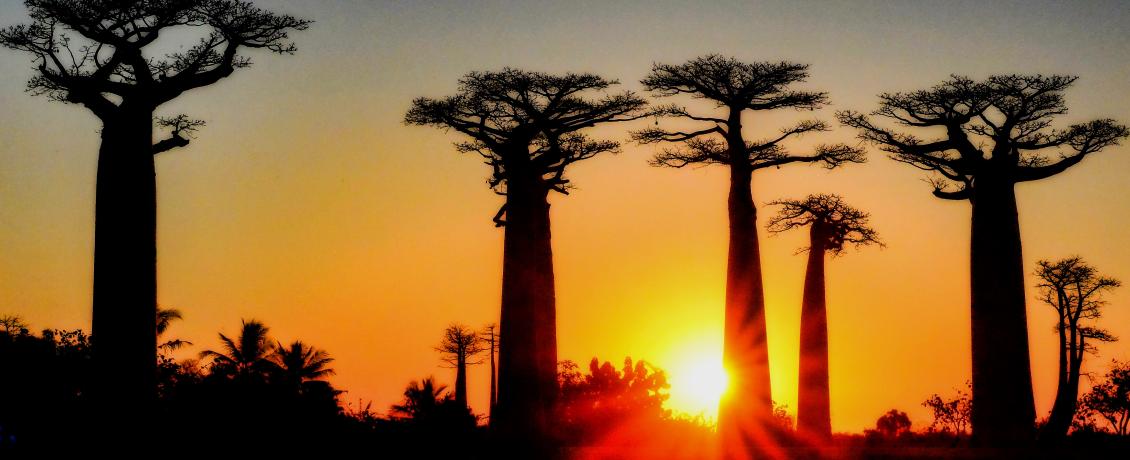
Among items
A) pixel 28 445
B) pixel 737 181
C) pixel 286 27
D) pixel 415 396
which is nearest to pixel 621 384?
pixel 415 396

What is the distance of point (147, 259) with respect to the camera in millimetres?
15125

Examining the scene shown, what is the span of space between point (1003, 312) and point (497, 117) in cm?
946

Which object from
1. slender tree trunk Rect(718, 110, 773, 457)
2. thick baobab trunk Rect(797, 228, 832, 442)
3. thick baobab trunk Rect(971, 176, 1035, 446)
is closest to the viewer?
thick baobab trunk Rect(971, 176, 1035, 446)

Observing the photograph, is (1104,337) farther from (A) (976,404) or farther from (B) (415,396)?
(B) (415,396)

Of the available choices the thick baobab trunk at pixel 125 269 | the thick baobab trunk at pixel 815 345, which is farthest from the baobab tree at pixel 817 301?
the thick baobab trunk at pixel 125 269

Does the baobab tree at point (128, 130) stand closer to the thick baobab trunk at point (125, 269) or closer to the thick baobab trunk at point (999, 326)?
the thick baobab trunk at point (125, 269)

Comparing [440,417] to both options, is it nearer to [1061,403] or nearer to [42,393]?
[42,393]

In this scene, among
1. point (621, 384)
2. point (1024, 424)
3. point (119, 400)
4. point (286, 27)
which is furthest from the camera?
point (621, 384)

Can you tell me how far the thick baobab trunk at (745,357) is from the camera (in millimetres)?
19734

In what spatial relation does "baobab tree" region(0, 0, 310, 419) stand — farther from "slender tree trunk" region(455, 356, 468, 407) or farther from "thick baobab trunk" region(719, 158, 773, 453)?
"slender tree trunk" region(455, 356, 468, 407)

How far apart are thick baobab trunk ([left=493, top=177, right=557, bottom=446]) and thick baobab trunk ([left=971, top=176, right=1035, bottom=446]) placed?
22.9 ft

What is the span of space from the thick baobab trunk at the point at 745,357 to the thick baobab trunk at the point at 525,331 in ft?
11.4

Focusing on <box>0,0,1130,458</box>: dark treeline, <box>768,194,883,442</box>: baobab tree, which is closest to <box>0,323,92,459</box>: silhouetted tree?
<box>0,0,1130,458</box>: dark treeline

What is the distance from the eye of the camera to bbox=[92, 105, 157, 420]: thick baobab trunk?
47.7ft
